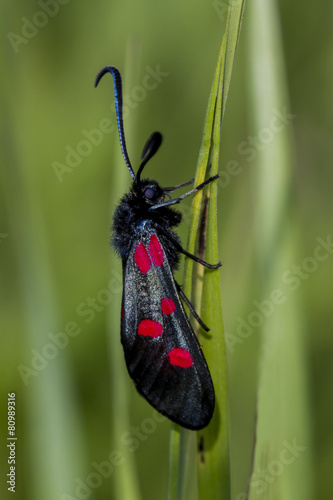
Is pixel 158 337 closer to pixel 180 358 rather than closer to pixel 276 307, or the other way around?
pixel 180 358

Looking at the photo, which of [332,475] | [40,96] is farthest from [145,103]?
[332,475]

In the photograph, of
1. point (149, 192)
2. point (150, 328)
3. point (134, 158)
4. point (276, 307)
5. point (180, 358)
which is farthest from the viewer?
point (134, 158)

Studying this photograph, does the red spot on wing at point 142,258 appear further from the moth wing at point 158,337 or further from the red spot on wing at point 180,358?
the red spot on wing at point 180,358

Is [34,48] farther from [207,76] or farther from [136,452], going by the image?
[136,452]

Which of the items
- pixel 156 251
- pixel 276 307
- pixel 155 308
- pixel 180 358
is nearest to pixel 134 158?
pixel 156 251

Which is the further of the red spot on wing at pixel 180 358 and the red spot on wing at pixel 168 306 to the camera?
the red spot on wing at pixel 168 306

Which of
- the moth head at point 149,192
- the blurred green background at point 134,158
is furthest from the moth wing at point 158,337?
the blurred green background at point 134,158

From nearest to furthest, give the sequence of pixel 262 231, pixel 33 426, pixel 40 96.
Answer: pixel 262 231 → pixel 33 426 → pixel 40 96

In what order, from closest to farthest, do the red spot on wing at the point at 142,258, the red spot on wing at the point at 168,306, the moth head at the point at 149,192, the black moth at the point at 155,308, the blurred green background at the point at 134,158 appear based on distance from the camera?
the black moth at the point at 155,308 → the red spot on wing at the point at 168,306 → the red spot on wing at the point at 142,258 → the moth head at the point at 149,192 → the blurred green background at the point at 134,158
